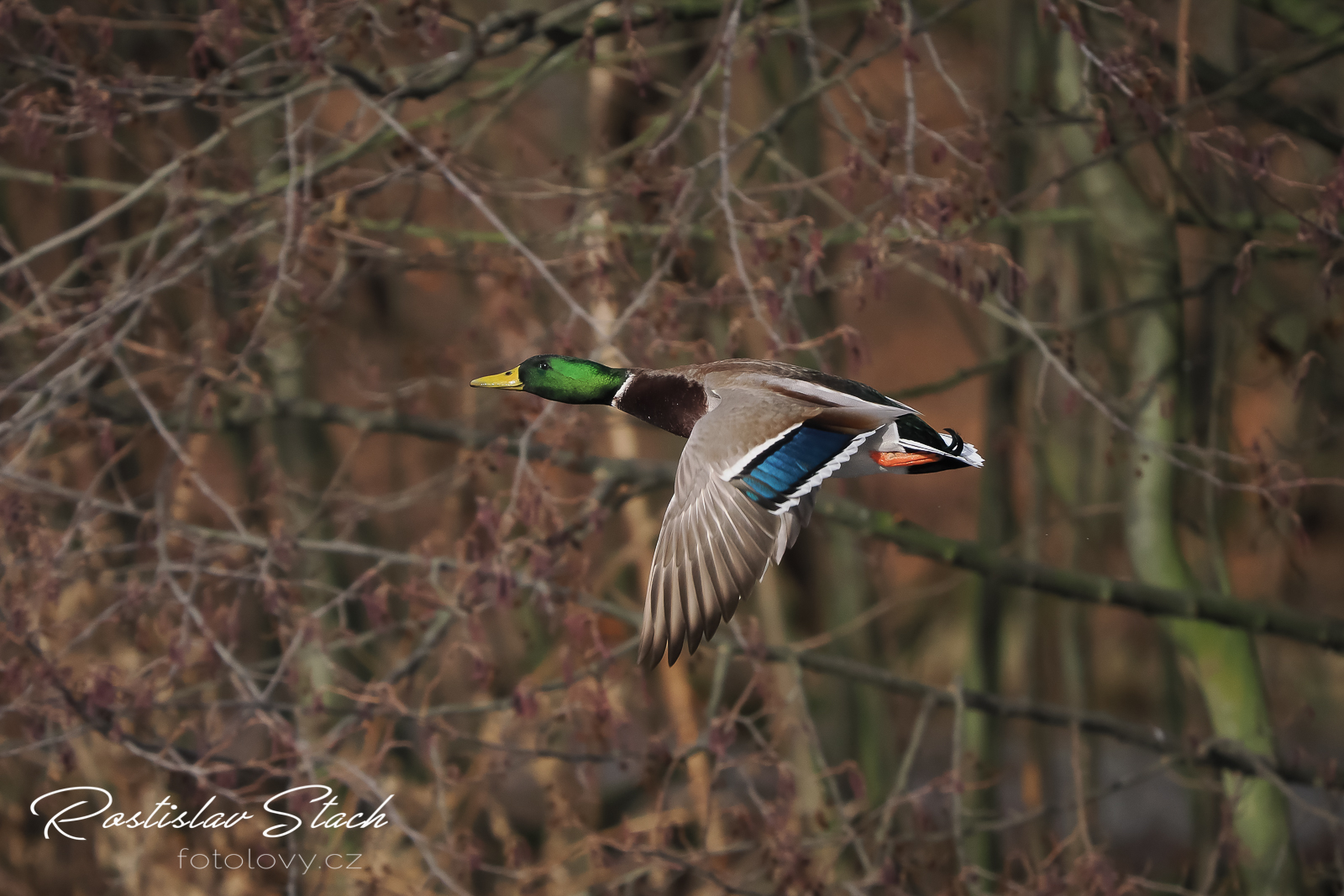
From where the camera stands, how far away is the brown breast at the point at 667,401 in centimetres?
281

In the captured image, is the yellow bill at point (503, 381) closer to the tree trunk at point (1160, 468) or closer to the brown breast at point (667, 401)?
the brown breast at point (667, 401)

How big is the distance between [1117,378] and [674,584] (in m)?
3.64

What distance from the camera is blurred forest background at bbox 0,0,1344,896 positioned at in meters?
3.50

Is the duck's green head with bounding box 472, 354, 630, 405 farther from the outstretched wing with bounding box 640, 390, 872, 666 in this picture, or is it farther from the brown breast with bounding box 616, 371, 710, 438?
the outstretched wing with bounding box 640, 390, 872, 666

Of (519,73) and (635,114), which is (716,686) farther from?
(635,114)

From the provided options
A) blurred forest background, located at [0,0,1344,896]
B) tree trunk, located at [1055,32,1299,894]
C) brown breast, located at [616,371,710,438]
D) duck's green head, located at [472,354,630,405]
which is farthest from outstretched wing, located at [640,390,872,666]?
tree trunk, located at [1055,32,1299,894]

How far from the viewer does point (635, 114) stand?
6.43m

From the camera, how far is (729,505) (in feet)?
8.27

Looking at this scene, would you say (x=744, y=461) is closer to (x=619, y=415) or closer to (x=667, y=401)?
(x=667, y=401)

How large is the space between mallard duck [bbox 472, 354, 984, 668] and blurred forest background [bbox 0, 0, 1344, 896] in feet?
1.33

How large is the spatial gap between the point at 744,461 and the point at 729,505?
0.15 metres

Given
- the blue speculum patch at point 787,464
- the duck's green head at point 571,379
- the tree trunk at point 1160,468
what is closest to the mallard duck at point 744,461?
the blue speculum patch at point 787,464

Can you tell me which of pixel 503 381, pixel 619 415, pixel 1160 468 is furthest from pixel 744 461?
pixel 1160 468

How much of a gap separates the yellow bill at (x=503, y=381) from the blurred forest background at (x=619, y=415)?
24 cm
